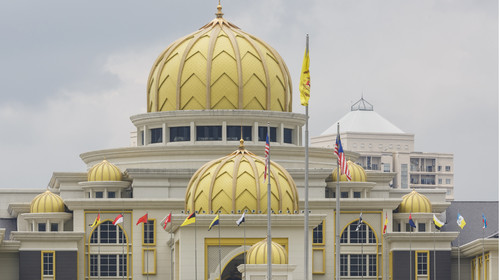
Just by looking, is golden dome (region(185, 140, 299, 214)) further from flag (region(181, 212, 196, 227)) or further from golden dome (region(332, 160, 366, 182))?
golden dome (region(332, 160, 366, 182))

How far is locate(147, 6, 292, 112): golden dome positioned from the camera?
130 m

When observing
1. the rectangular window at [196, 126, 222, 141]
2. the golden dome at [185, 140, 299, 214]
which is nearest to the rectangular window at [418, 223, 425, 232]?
the golden dome at [185, 140, 299, 214]

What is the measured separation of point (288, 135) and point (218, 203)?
17.9 meters

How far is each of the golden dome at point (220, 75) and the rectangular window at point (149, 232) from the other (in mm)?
9622

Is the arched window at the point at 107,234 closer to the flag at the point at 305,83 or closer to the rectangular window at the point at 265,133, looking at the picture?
the rectangular window at the point at 265,133

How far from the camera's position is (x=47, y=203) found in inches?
4946

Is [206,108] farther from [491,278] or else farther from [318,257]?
[491,278]

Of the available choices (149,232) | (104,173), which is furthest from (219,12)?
(149,232)

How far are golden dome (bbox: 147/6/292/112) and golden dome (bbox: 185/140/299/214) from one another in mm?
14485

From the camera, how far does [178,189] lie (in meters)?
126

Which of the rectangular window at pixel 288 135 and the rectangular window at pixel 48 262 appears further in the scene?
the rectangular window at pixel 288 135

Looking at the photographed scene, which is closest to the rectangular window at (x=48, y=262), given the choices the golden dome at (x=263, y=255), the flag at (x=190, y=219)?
the flag at (x=190, y=219)

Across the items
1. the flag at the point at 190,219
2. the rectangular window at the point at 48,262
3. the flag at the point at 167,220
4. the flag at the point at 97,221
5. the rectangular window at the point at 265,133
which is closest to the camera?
the flag at the point at 190,219

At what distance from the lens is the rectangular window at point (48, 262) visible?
402ft
